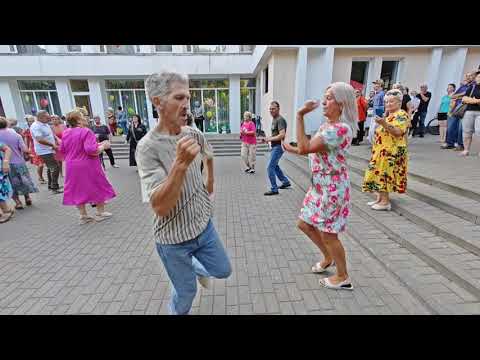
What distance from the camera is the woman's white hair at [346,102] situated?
6.64 feet

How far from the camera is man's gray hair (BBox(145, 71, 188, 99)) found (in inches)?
53.5

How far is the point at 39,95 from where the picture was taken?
16.3 m

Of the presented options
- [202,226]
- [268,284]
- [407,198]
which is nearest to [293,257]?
[268,284]

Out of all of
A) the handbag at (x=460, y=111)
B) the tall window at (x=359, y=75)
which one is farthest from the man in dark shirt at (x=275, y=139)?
the tall window at (x=359, y=75)

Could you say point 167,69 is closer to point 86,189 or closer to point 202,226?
point 202,226

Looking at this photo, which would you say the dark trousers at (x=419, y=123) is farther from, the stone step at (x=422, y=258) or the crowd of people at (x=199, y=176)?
the stone step at (x=422, y=258)

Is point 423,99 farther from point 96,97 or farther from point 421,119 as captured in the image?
point 96,97

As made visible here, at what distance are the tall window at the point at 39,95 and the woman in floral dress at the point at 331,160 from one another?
65.2 feet

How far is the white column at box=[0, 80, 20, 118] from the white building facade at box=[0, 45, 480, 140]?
0.06 meters

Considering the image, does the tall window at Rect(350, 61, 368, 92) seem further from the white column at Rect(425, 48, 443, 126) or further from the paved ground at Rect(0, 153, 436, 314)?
the paved ground at Rect(0, 153, 436, 314)

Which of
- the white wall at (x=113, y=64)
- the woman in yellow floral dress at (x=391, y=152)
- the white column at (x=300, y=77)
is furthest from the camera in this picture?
the white wall at (x=113, y=64)

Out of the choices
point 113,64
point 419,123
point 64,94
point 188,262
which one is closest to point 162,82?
point 188,262

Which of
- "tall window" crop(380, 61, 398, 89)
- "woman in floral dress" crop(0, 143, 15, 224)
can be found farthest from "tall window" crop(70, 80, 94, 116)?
"tall window" crop(380, 61, 398, 89)

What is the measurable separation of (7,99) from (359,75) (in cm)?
2149
